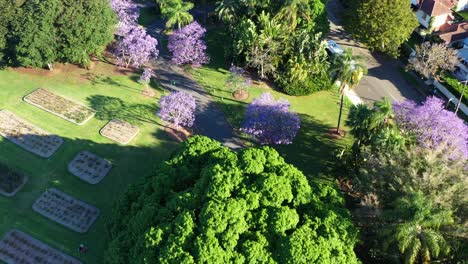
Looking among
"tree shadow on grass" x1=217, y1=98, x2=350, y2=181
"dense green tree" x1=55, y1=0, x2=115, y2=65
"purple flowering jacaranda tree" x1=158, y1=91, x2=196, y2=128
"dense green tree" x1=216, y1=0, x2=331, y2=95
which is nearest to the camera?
"tree shadow on grass" x1=217, y1=98, x2=350, y2=181

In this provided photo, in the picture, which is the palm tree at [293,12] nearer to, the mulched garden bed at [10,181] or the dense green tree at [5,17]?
the dense green tree at [5,17]

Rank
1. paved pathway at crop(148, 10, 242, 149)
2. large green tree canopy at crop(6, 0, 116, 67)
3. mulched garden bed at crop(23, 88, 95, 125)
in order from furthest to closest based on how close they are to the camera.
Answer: large green tree canopy at crop(6, 0, 116, 67), mulched garden bed at crop(23, 88, 95, 125), paved pathway at crop(148, 10, 242, 149)

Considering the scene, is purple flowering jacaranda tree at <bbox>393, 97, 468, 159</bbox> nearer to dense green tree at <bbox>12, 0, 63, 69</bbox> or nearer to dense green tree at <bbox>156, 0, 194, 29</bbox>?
dense green tree at <bbox>156, 0, 194, 29</bbox>

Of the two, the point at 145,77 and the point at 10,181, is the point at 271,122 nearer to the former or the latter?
the point at 145,77

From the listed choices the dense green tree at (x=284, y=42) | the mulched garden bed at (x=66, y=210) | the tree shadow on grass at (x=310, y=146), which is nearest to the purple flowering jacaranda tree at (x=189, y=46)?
the dense green tree at (x=284, y=42)

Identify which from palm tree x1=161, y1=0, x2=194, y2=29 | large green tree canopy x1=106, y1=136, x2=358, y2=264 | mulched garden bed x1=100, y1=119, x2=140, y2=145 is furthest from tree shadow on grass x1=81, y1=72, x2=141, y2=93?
large green tree canopy x1=106, y1=136, x2=358, y2=264

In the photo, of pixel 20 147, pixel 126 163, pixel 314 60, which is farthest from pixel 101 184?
pixel 314 60

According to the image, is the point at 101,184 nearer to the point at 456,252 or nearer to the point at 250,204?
the point at 250,204
